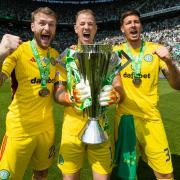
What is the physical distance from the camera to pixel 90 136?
10.4ft

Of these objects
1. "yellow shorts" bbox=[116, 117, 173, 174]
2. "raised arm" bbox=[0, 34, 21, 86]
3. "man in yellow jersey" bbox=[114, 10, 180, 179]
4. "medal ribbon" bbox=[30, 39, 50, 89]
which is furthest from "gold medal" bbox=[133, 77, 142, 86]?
"raised arm" bbox=[0, 34, 21, 86]

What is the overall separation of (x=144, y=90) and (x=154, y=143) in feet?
2.23

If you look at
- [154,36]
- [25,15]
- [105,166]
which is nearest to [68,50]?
[105,166]

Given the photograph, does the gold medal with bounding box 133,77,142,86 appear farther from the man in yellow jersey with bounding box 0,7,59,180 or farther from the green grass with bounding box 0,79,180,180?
the green grass with bounding box 0,79,180,180

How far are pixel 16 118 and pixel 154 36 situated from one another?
32896mm

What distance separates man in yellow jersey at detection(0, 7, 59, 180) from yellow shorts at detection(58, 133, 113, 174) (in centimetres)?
29

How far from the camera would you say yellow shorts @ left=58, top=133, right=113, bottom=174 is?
3.74m

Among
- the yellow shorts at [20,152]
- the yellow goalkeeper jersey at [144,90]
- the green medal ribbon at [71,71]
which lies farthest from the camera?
the yellow goalkeeper jersey at [144,90]

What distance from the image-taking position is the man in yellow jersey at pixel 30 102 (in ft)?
12.2

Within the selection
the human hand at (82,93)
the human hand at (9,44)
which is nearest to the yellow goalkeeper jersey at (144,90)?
the human hand at (82,93)

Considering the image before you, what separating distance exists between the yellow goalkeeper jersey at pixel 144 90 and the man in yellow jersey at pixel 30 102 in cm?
98

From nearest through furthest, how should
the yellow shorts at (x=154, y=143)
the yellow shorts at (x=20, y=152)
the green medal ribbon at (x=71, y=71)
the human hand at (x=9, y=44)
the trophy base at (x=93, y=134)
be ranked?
the human hand at (x=9, y=44), the trophy base at (x=93, y=134), the green medal ribbon at (x=71, y=71), the yellow shorts at (x=20, y=152), the yellow shorts at (x=154, y=143)

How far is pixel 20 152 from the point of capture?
373 centimetres

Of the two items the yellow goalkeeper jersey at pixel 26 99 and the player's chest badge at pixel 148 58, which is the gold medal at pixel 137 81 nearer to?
the player's chest badge at pixel 148 58
